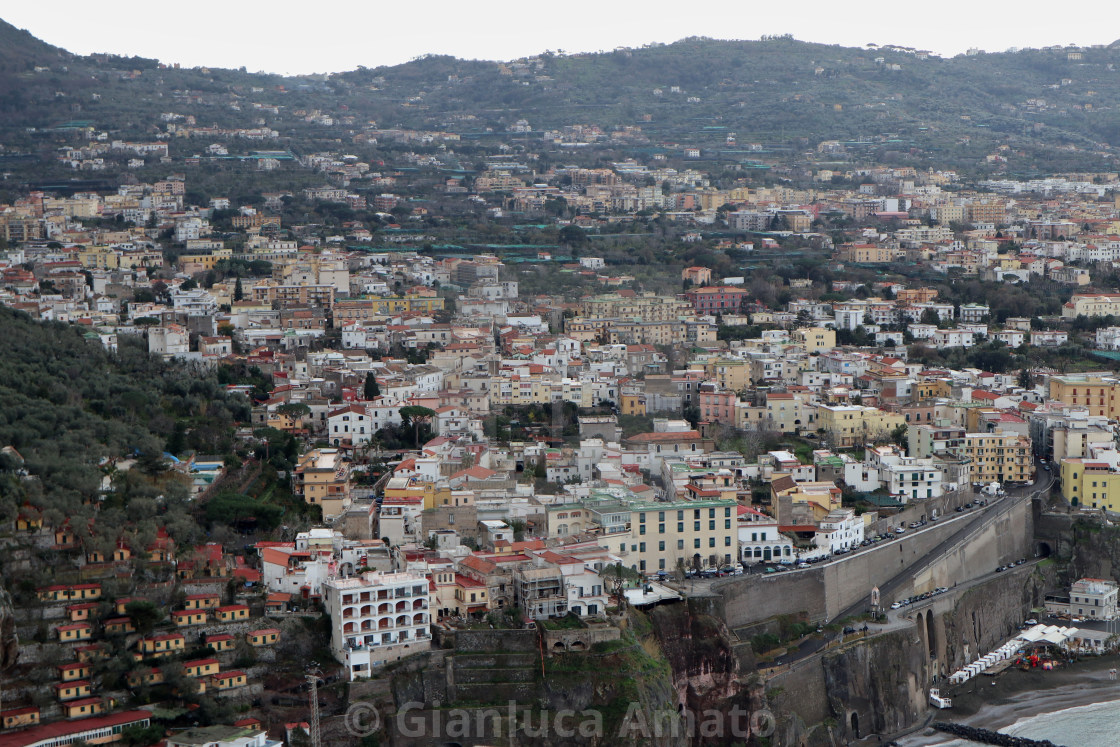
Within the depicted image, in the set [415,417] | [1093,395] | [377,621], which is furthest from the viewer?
[1093,395]

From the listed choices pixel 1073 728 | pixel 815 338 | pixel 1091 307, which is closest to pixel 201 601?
pixel 1073 728

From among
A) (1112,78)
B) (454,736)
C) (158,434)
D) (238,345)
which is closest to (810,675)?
(454,736)

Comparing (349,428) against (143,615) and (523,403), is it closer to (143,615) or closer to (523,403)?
(523,403)

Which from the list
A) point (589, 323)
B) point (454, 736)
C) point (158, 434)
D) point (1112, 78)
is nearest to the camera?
point (454, 736)

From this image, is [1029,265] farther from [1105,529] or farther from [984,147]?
[984,147]

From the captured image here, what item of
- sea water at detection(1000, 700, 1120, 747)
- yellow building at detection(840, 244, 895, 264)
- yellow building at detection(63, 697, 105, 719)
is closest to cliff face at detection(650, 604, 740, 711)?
sea water at detection(1000, 700, 1120, 747)

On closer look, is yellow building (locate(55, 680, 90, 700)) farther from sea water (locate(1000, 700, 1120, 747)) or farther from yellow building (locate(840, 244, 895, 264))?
yellow building (locate(840, 244, 895, 264))
